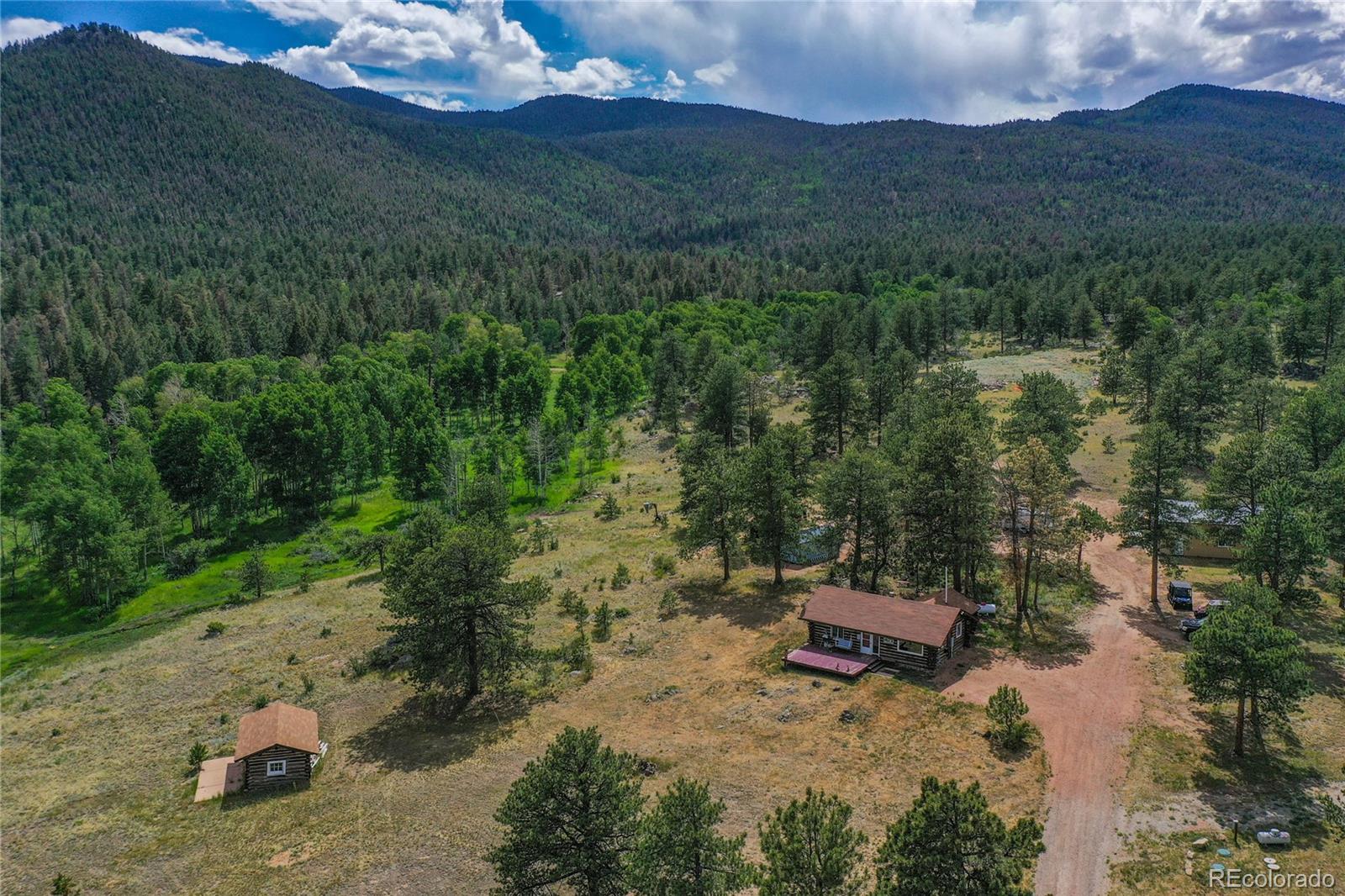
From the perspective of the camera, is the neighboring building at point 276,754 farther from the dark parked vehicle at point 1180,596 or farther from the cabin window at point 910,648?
the dark parked vehicle at point 1180,596

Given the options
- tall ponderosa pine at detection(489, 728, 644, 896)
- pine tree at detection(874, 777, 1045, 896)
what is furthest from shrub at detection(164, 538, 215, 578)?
pine tree at detection(874, 777, 1045, 896)

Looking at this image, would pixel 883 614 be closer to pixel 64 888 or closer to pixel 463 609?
pixel 463 609

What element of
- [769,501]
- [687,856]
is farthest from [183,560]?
[687,856]

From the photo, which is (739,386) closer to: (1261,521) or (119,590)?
(1261,521)

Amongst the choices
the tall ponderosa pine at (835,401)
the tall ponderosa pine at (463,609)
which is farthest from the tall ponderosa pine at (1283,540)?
the tall ponderosa pine at (463,609)

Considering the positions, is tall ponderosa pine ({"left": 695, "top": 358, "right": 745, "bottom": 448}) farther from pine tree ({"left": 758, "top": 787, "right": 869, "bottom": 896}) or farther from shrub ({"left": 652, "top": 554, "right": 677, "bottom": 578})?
pine tree ({"left": 758, "top": 787, "right": 869, "bottom": 896})

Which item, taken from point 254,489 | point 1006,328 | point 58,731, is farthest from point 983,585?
point 1006,328

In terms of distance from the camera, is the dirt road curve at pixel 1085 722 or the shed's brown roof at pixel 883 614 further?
the shed's brown roof at pixel 883 614
